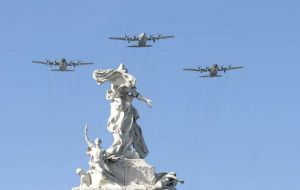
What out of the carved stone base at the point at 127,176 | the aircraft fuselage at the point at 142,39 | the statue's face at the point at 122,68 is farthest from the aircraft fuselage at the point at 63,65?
the carved stone base at the point at 127,176

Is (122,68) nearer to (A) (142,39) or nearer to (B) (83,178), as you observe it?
(B) (83,178)

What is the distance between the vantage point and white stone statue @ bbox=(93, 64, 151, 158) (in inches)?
2709

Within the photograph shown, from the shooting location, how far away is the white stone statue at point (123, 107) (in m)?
68.8

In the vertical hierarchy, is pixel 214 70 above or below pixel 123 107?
above

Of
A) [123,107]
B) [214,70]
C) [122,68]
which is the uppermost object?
[214,70]

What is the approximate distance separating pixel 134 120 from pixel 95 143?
4011 millimetres

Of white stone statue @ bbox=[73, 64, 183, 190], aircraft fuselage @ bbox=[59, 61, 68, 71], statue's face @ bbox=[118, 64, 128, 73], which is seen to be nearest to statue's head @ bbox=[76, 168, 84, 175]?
white stone statue @ bbox=[73, 64, 183, 190]

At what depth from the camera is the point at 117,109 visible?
69.4m

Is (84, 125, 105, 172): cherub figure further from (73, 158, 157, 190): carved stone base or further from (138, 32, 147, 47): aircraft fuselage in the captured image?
(138, 32, 147, 47): aircraft fuselage

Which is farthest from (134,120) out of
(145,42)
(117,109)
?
(145,42)

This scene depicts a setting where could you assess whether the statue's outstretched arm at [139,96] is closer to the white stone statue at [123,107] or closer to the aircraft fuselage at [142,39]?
the white stone statue at [123,107]

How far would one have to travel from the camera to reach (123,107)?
6931 cm

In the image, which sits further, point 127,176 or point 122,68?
point 122,68

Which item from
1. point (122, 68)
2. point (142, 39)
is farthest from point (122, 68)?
point (142, 39)
